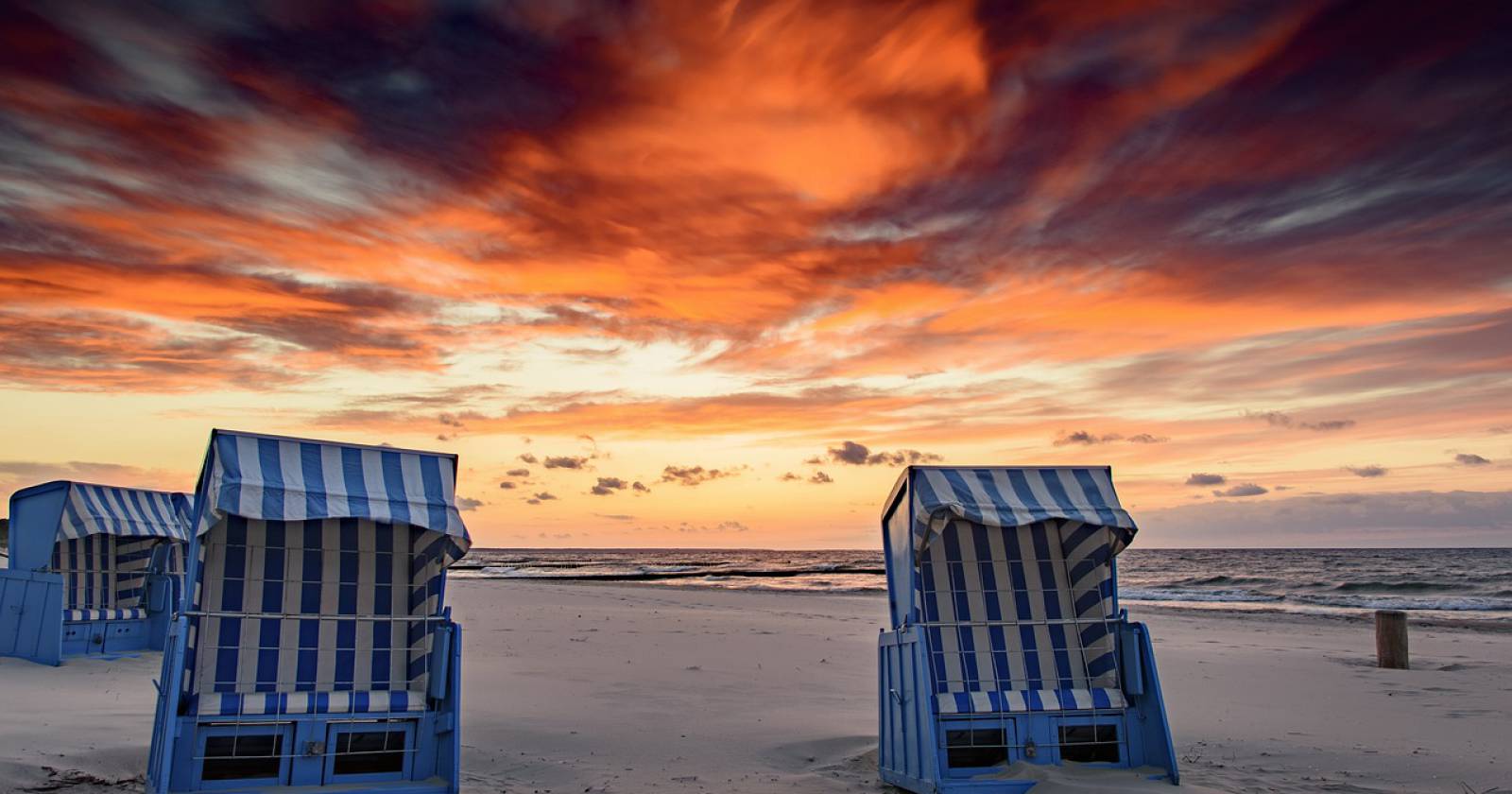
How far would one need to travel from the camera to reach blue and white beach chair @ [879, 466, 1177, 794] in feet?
29.0

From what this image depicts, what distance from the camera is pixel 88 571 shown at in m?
18.2

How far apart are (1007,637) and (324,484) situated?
244 inches

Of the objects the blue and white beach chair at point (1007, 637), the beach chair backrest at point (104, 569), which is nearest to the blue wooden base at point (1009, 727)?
the blue and white beach chair at point (1007, 637)

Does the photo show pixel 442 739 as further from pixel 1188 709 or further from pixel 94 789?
pixel 1188 709

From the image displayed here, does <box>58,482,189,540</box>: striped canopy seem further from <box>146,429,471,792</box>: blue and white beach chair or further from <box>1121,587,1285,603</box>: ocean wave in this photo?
<box>1121,587,1285,603</box>: ocean wave

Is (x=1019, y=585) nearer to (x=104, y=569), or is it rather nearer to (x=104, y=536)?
(x=104, y=536)

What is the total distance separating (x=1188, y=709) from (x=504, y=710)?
897 cm

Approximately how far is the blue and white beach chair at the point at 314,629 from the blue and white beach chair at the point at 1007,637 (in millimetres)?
3779

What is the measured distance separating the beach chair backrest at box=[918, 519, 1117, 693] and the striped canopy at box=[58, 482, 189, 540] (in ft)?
47.1

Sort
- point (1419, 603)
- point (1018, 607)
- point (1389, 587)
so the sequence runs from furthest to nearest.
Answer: point (1389, 587), point (1419, 603), point (1018, 607)

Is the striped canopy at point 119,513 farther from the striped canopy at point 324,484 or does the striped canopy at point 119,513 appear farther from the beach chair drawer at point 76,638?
the striped canopy at point 324,484

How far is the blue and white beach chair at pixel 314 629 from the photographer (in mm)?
7945

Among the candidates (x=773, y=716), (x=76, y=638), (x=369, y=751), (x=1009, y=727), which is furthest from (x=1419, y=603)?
(x=76, y=638)

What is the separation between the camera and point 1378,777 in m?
9.95
